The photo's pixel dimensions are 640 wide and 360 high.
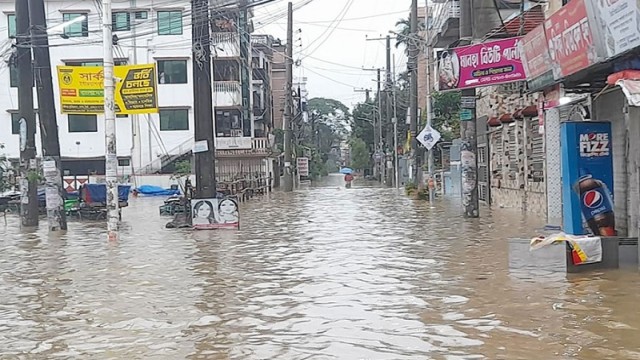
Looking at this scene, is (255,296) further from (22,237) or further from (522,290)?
(22,237)

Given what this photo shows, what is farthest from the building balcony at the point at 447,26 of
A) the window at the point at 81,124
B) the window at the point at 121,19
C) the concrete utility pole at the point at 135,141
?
the window at the point at 81,124

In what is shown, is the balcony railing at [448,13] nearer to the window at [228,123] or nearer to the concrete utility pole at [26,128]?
the concrete utility pole at [26,128]

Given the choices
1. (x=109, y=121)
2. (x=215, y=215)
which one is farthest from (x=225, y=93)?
(x=109, y=121)

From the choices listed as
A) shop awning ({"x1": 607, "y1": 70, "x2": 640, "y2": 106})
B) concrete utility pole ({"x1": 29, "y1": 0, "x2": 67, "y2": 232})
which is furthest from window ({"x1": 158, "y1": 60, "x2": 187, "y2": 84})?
shop awning ({"x1": 607, "y1": 70, "x2": 640, "y2": 106})

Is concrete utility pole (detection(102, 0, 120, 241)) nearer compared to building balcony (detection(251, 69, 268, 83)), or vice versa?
concrete utility pole (detection(102, 0, 120, 241))

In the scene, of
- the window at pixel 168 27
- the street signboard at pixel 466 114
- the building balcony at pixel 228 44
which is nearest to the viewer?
the street signboard at pixel 466 114

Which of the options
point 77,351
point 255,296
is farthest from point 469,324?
point 77,351

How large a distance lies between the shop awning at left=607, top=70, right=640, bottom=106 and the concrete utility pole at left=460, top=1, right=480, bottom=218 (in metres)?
13.7

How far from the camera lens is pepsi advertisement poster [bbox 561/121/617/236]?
1305cm

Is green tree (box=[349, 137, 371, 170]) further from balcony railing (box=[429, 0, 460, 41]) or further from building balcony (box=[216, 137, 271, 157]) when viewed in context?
balcony railing (box=[429, 0, 460, 41])

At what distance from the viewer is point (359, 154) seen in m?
112

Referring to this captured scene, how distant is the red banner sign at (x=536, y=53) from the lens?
1492cm

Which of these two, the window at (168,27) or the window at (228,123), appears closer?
the window at (168,27)

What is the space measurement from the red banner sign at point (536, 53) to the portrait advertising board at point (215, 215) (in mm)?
9068
